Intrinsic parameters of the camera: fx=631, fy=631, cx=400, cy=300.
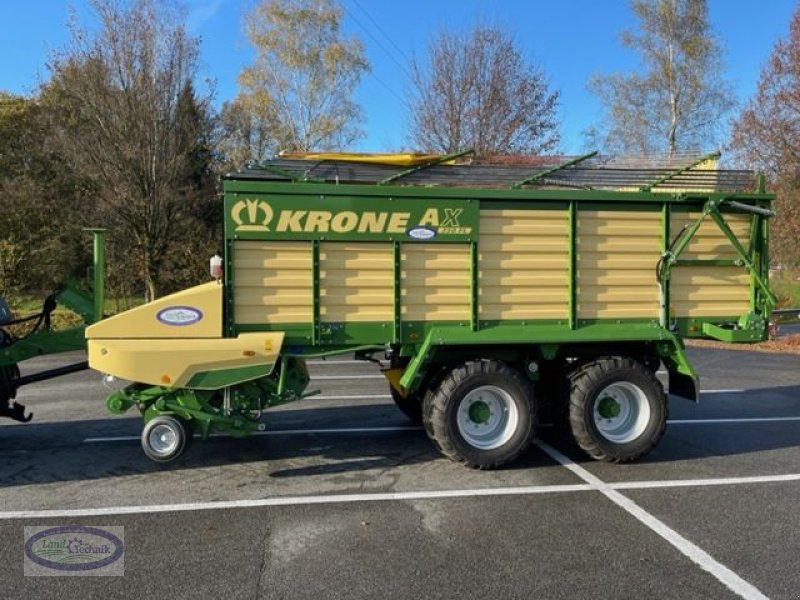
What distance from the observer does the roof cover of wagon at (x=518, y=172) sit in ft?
18.3

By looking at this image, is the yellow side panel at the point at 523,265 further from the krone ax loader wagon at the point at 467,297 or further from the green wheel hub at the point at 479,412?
the green wheel hub at the point at 479,412

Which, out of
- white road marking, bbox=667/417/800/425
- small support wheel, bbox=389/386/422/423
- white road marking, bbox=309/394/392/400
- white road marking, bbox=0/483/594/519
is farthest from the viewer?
white road marking, bbox=309/394/392/400

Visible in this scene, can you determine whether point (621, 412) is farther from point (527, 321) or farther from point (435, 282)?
point (435, 282)

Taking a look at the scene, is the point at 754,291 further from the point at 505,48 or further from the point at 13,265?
the point at 13,265

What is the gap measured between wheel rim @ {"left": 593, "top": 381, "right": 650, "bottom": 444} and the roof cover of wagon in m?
1.91

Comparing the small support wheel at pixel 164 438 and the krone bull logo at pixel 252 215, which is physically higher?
the krone bull logo at pixel 252 215

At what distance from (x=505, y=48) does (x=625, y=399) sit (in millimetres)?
17447

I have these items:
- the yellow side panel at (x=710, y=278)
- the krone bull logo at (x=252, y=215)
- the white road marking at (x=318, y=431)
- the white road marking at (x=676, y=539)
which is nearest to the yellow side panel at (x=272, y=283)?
the krone bull logo at (x=252, y=215)

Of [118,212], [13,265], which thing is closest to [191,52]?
[118,212]

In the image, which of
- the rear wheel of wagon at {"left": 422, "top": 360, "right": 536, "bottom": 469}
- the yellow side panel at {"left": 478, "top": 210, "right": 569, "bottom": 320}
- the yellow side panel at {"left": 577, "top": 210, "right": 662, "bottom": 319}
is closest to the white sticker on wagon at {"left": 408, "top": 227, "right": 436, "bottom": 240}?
the yellow side panel at {"left": 478, "top": 210, "right": 569, "bottom": 320}

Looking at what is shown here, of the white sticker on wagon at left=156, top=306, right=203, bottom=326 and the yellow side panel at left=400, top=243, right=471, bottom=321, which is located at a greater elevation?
the yellow side panel at left=400, top=243, right=471, bottom=321

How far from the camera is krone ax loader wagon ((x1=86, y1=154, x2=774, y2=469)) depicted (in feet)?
17.1

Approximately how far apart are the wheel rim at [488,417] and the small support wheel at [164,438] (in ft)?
7.75

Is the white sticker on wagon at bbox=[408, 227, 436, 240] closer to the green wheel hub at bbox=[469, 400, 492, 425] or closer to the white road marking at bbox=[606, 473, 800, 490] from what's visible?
the green wheel hub at bbox=[469, 400, 492, 425]
